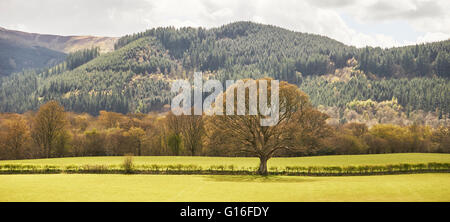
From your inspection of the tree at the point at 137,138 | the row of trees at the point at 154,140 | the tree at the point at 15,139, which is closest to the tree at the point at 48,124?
the row of trees at the point at 154,140

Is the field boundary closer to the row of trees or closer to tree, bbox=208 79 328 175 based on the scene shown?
tree, bbox=208 79 328 175

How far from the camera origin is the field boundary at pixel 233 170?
63969mm

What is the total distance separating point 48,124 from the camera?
107312mm

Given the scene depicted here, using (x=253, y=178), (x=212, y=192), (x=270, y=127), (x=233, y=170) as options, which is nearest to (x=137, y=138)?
(x=233, y=170)

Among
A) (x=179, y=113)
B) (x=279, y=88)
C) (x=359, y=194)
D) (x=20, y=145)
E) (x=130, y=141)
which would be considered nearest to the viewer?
(x=359, y=194)

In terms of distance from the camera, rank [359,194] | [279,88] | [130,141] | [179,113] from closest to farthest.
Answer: [359,194] < [279,88] < [130,141] < [179,113]

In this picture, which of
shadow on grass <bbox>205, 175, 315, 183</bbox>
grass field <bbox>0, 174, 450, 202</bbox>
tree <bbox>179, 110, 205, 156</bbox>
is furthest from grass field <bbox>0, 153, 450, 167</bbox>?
grass field <bbox>0, 174, 450, 202</bbox>

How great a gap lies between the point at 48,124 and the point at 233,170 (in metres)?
62.7

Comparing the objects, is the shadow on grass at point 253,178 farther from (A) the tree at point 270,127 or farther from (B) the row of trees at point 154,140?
(B) the row of trees at point 154,140

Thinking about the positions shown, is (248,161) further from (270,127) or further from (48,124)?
(48,124)

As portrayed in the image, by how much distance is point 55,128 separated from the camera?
10819 cm
